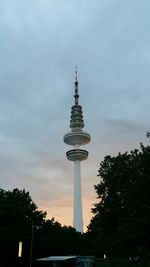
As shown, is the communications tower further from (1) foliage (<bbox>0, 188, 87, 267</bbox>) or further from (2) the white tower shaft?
(1) foliage (<bbox>0, 188, 87, 267</bbox>)

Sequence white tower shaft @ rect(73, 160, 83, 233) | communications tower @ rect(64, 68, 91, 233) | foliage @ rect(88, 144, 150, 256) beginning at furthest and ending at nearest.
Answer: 1. communications tower @ rect(64, 68, 91, 233)
2. white tower shaft @ rect(73, 160, 83, 233)
3. foliage @ rect(88, 144, 150, 256)

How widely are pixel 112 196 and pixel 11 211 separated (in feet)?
80.8

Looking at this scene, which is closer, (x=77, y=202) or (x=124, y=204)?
(x=124, y=204)

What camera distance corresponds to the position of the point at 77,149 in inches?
5576

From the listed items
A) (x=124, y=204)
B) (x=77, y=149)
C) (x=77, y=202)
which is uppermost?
(x=77, y=149)

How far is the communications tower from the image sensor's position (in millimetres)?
134375

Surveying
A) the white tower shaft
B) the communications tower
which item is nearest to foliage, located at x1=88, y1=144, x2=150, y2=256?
the white tower shaft

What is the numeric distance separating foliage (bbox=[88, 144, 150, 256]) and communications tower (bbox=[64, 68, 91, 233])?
70.3 metres

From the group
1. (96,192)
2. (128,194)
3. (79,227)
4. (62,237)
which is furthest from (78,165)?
(128,194)

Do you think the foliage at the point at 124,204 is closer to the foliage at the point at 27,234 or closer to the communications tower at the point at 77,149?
the foliage at the point at 27,234

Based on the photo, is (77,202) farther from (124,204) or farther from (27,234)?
(124,204)

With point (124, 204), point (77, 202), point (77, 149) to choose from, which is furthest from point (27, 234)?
point (77, 149)

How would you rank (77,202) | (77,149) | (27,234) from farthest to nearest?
(77,149) → (77,202) → (27,234)

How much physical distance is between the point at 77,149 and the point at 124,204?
84146mm
